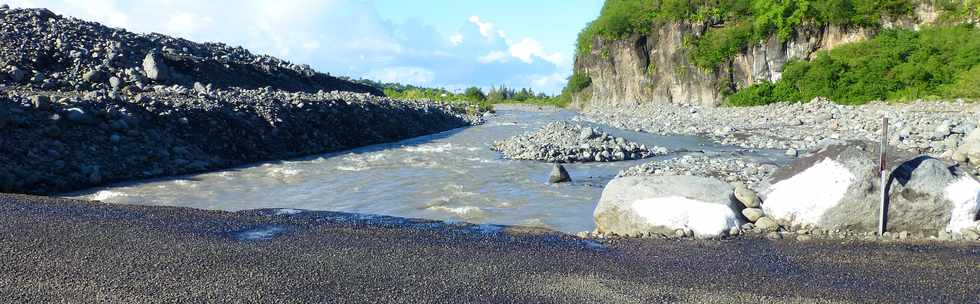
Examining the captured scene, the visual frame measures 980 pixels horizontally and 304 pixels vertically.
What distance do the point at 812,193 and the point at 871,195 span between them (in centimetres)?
60

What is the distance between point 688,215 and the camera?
24.6 feet

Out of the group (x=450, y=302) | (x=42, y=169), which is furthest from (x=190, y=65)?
(x=450, y=302)

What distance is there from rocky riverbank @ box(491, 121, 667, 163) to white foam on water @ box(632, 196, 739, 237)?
28.4 feet

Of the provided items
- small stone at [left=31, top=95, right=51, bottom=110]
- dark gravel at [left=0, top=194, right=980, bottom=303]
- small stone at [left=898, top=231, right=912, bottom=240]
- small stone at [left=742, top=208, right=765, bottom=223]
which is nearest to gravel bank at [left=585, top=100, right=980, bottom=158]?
small stone at [left=898, top=231, right=912, bottom=240]

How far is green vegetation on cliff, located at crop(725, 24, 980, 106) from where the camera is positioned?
2922cm

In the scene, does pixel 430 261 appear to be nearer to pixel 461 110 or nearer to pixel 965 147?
pixel 965 147

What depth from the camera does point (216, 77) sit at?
26.5 meters

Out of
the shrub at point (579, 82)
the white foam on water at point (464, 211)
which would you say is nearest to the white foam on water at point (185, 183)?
the white foam on water at point (464, 211)

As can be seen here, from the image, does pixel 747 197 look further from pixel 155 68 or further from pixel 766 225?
pixel 155 68

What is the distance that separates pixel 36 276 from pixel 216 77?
22.6 meters

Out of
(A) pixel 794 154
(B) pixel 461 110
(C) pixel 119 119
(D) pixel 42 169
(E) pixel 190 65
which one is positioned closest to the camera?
(D) pixel 42 169

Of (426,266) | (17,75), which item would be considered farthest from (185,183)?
(17,75)

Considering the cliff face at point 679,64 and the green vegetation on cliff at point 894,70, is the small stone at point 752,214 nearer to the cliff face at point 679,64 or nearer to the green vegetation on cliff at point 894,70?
the green vegetation on cliff at point 894,70

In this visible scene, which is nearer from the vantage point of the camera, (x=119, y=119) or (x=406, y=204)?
(x=406, y=204)
